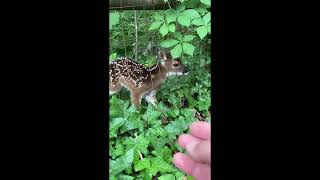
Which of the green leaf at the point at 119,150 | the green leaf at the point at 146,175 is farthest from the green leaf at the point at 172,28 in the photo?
the green leaf at the point at 146,175

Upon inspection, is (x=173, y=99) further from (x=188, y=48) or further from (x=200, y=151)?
(x=200, y=151)

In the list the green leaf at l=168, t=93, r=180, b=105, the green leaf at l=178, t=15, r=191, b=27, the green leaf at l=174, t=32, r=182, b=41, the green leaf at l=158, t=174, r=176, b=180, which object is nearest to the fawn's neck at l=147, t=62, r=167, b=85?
the green leaf at l=168, t=93, r=180, b=105

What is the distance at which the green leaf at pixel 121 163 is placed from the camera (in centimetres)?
160

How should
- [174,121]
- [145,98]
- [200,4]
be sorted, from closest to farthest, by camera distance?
[174,121], [200,4], [145,98]

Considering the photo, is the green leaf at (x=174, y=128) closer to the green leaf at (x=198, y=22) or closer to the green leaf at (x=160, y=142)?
the green leaf at (x=160, y=142)

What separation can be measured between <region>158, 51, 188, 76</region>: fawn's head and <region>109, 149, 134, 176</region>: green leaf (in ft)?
2.90

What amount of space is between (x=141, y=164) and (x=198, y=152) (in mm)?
1019

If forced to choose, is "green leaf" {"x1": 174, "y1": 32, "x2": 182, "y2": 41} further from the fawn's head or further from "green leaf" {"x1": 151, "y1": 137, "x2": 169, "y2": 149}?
"green leaf" {"x1": 151, "y1": 137, "x2": 169, "y2": 149}

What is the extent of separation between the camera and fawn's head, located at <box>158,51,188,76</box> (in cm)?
254
